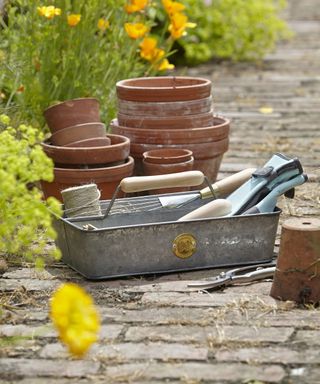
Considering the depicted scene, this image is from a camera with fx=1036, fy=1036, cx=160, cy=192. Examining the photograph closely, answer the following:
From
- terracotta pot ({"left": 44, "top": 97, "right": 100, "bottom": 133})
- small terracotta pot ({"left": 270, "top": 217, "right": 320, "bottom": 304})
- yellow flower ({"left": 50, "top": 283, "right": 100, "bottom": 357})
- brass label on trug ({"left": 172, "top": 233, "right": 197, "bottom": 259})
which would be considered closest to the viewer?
yellow flower ({"left": 50, "top": 283, "right": 100, "bottom": 357})

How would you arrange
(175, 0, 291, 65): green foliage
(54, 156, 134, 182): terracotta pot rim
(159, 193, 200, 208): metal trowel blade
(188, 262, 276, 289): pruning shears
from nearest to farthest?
(188, 262, 276, 289): pruning shears < (159, 193, 200, 208): metal trowel blade < (54, 156, 134, 182): terracotta pot rim < (175, 0, 291, 65): green foliage

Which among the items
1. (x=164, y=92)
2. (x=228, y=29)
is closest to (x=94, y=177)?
(x=164, y=92)

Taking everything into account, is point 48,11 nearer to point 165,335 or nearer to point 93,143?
point 93,143

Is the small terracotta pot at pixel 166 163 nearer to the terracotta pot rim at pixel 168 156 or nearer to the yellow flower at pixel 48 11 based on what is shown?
the terracotta pot rim at pixel 168 156

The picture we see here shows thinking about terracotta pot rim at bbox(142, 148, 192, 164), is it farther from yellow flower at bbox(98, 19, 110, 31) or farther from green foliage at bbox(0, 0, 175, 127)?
yellow flower at bbox(98, 19, 110, 31)

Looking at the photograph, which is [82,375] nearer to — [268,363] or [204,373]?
[204,373]

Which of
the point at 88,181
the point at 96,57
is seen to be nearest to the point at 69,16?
the point at 96,57

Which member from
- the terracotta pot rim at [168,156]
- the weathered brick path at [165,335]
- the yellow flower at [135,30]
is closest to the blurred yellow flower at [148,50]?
the yellow flower at [135,30]

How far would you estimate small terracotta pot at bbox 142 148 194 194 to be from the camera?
4465 mm

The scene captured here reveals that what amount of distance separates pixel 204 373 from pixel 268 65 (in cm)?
632

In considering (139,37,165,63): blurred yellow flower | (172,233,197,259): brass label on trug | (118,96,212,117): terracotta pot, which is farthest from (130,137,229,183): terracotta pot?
(172,233,197,259): brass label on trug

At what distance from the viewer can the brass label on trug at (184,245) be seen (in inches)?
147

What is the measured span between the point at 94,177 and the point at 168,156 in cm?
44

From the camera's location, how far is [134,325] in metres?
3.25
